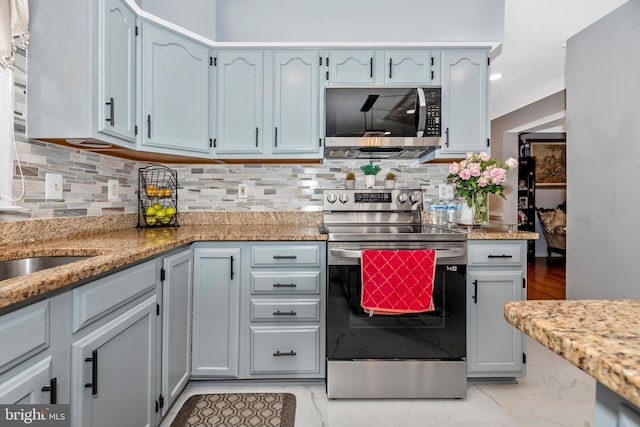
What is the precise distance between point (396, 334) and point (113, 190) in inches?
75.6

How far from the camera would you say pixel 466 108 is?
2430 mm

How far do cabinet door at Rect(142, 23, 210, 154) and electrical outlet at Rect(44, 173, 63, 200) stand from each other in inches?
18.8

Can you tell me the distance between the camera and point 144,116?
207 cm

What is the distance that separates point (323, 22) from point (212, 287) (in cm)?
193

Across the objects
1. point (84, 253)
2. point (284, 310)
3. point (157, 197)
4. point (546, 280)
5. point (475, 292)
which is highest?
point (157, 197)

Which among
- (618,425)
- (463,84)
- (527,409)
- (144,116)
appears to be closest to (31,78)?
(144,116)

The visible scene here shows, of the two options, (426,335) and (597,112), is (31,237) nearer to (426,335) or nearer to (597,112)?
(426,335)

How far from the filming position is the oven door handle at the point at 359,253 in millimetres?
1908

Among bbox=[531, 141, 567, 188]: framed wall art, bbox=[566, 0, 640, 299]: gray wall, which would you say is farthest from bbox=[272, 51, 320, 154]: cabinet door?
bbox=[531, 141, 567, 188]: framed wall art

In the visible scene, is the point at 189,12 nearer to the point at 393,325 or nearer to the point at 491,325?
the point at 393,325

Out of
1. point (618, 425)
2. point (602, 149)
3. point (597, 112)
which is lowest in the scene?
point (618, 425)

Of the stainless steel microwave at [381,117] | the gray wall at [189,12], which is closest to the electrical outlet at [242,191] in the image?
the stainless steel microwave at [381,117]

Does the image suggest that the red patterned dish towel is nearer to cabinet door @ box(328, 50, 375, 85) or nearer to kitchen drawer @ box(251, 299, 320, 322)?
kitchen drawer @ box(251, 299, 320, 322)

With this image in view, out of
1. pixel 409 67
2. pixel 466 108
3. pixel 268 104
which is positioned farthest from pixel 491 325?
pixel 268 104
